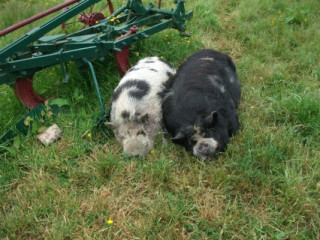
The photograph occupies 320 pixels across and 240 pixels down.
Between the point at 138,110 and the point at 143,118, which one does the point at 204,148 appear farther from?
the point at 138,110

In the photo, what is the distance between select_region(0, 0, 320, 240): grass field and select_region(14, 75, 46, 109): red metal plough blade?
0.30m

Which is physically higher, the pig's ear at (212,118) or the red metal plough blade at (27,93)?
the red metal plough blade at (27,93)

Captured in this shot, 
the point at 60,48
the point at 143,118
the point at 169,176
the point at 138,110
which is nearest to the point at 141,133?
the point at 143,118

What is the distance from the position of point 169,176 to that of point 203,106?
0.91 metres

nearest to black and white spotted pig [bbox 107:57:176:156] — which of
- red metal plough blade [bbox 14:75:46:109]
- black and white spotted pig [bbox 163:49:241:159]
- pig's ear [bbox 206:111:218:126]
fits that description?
black and white spotted pig [bbox 163:49:241:159]

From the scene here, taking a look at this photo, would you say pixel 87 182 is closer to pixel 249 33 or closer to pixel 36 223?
pixel 36 223

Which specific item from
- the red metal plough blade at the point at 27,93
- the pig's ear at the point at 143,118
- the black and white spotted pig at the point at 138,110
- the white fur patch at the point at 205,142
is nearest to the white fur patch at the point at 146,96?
the black and white spotted pig at the point at 138,110

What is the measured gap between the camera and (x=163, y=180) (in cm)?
385

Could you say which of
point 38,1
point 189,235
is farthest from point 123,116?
point 38,1

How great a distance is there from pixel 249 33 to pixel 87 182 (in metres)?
4.34

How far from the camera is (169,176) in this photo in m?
3.85

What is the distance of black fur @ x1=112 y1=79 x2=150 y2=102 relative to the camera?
452 centimetres

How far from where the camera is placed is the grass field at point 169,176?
132 inches

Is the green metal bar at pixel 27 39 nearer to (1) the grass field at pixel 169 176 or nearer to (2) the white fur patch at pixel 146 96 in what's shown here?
(1) the grass field at pixel 169 176
